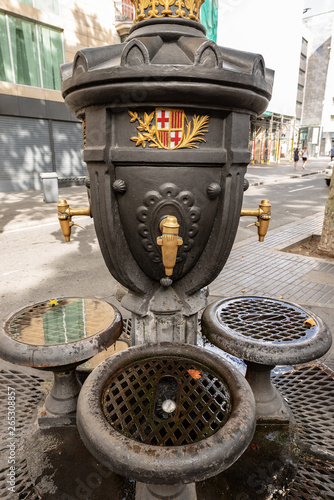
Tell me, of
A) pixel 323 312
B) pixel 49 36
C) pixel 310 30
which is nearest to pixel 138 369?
pixel 323 312

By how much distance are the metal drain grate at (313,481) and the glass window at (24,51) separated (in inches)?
564

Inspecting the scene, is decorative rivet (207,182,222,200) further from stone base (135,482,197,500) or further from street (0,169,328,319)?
street (0,169,328,319)

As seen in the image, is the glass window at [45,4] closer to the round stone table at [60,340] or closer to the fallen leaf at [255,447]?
the round stone table at [60,340]

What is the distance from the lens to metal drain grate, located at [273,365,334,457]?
1.95m

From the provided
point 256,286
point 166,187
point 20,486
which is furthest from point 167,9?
point 256,286

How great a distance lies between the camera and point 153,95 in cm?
143

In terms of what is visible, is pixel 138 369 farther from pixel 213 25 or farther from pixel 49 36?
pixel 49 36

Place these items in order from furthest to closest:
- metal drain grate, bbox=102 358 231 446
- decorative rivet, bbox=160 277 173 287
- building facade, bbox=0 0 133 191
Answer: building facade, bbox=0 0 133 191 → decorative rivet, bbox=160 277 173 287 → metal drain grate, bbox=102 358 231 446

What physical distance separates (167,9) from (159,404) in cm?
196

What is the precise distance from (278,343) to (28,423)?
1.58m

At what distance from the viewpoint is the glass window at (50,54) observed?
12.9 metres

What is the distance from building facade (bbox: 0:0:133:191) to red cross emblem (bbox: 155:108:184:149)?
498 inches

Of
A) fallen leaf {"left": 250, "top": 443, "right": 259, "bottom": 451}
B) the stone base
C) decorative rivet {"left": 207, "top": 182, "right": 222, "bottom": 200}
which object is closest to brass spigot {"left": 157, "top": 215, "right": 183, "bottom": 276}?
decorative rivet {"left": 207, "top": 182, "right": 222, "bottom": 200}

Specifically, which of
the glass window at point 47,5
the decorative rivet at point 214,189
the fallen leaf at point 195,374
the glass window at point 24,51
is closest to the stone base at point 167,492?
the fallen leaf at point 195,374
